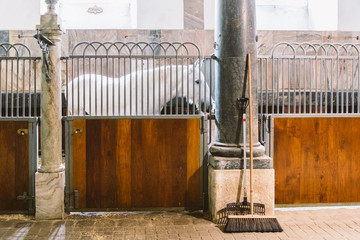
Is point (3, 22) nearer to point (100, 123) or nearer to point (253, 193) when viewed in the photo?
point (100, 123)

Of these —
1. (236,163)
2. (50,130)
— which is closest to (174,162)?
(236,163)

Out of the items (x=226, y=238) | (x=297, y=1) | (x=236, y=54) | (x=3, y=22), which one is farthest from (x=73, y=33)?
(x=226, y=238)

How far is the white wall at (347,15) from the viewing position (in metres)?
9.34

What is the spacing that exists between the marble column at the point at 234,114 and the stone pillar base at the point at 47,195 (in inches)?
80.9

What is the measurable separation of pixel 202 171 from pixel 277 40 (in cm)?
484

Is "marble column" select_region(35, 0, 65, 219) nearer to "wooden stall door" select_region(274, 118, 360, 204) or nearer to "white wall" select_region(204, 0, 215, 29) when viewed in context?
"wooden stall door" select_region(274, 118, 360, 204)

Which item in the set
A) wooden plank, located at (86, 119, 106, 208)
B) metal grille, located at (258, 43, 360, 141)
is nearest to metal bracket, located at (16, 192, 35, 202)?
wooden plank, located at (86, 119, 106, 208)

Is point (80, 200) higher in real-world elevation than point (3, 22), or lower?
lower

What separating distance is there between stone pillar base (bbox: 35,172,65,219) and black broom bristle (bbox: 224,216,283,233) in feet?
7.43

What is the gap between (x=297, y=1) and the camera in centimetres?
998

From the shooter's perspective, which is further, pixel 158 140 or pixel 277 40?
pixel 277 40

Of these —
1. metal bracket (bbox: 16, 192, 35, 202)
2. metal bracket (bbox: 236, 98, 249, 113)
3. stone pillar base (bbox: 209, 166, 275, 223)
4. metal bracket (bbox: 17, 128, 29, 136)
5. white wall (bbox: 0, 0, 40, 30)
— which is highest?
white wall (bbox: 0, 0, 40, 30)

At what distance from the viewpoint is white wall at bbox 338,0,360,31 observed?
9344mm

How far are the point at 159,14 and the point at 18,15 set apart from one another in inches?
129
